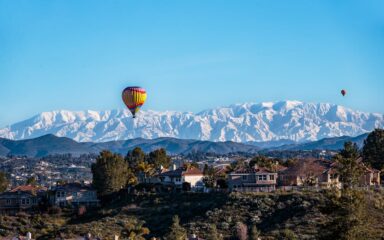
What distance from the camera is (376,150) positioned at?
11631cm

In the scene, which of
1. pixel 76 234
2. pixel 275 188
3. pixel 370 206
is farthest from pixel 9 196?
pixel 370 206

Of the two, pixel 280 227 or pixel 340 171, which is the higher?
pixel 340 171

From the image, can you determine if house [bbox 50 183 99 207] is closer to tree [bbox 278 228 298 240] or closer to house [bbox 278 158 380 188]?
house [bbox 278 158 380 188]

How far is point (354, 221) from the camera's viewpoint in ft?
161

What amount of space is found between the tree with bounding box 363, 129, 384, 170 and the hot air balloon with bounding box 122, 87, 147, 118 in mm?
37574

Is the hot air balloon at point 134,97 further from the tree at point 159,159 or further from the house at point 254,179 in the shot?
the tree at point 159,159

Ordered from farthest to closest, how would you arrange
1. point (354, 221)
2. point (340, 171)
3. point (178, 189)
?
point (178, 189)
point (340, 171)
point (354, 221)

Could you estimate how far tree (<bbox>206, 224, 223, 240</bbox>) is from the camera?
76.2 metres

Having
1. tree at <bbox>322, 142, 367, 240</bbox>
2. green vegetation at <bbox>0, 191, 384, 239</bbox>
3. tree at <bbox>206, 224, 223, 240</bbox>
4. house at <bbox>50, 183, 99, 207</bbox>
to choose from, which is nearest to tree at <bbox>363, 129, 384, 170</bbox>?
green vegetation at <bbox>0, 191, 384, 239</bbox>

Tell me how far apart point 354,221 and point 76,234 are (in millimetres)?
43340

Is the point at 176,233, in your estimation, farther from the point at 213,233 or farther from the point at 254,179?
the point at 254,179

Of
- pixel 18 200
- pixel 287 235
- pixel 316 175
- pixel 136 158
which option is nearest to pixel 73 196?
pixel 18 200

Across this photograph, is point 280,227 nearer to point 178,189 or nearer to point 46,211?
point 178,189

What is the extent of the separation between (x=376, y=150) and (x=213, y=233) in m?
46.9
